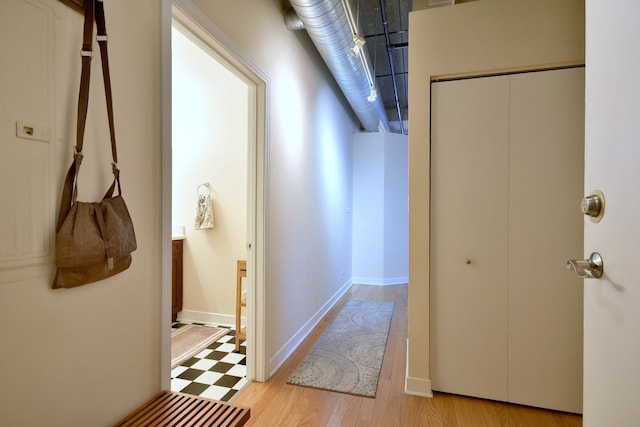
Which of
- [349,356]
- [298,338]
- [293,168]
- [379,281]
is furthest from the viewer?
[379,281]

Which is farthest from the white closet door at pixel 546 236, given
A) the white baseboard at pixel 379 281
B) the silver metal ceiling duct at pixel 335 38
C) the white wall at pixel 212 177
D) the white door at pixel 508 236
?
the white baseboard at pixel 379 281

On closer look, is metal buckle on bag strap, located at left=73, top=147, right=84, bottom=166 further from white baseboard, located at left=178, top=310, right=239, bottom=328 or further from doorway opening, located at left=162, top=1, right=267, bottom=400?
white baseboard, located at left=178, top=310, right=239, bottom=328

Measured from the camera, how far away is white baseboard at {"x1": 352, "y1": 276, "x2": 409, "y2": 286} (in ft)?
17.2

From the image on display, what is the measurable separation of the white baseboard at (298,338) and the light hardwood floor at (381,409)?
11 cm

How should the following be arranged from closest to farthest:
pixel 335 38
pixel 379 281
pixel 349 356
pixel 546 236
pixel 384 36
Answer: pixel 546 236, pixel 335 38, pixel 349 356, pixel 384 36, pixel 379 281

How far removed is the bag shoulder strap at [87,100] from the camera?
95 centimetres

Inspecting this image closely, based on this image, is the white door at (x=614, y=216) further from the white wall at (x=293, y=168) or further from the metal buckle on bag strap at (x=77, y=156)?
the white wall at (x=293, y=168)

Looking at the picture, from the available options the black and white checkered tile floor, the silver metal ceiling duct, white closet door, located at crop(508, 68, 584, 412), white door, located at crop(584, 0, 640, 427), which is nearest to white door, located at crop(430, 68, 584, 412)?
white closet door, located at crop(508, 68, 584, 412)

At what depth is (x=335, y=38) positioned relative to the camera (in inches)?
98.8

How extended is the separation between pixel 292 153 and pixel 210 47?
3.73ft

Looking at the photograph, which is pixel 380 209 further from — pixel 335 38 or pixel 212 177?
pixel 335 38

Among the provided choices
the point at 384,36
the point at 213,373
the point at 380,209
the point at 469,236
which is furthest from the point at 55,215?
the point at 380,209

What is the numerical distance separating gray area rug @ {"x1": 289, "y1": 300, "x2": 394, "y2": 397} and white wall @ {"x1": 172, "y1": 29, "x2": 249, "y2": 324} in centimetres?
119

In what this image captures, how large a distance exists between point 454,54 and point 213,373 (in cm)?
285
